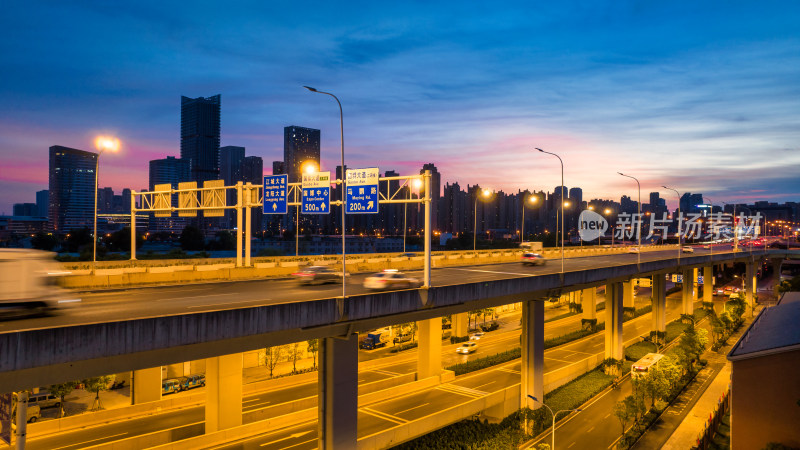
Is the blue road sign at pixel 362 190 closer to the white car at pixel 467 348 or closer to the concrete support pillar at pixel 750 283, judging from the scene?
the white car at pixel 467 348

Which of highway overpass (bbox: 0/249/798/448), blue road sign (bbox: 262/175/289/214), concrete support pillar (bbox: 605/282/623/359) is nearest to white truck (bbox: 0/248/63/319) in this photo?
highway overpass (bbox: 0/249/798/448)

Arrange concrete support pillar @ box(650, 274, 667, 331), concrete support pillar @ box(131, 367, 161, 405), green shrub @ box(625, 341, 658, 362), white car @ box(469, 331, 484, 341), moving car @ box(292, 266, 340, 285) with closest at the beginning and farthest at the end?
moving car @ box(292, 266, 340, 285)
concrete support pillar @ box(131, 367, 161, 405)
green shrub @ box(625, 341, 658, 362)
white car @ box(469, 331, 484, 341)
concrete support pillar @ box(650, 274, 667, 331)

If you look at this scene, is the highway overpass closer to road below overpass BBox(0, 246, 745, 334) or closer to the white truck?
road below overpass BBox(0, 246, 745, 334)

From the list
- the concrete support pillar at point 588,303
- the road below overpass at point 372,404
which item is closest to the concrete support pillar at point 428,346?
the road below overpass at point 372,404

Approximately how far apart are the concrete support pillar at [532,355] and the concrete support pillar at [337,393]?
58.8 ft

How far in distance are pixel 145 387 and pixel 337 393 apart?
2175cm

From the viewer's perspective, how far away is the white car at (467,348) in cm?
5447

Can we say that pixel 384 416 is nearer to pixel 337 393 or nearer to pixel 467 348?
pixel 337 393

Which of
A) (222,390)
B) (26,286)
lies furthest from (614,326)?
(26,286)

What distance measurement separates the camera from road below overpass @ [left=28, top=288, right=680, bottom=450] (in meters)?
30.5

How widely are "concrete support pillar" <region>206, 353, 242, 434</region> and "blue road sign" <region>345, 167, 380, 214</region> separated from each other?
12431mm

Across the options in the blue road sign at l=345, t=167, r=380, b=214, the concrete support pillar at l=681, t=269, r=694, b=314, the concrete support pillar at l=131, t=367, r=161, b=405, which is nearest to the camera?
the blue road sign at l=345, t=167, r=380, b=214

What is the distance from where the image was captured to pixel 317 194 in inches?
1150

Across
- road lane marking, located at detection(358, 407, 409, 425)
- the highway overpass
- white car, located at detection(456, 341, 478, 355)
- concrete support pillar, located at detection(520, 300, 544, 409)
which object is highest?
the highway overpass
